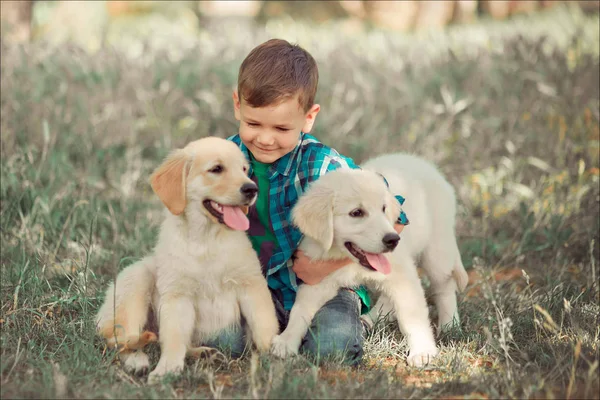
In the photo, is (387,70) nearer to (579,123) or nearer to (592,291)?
(579,123)

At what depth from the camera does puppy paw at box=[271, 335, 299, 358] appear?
10.7ft

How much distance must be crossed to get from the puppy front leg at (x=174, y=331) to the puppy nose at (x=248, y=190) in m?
0.57

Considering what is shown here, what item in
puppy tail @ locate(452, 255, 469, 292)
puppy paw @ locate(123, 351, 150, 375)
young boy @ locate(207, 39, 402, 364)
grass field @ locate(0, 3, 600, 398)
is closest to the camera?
grass field @ locate(0, 3, 600, 398)

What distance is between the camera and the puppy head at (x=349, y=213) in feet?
10.9

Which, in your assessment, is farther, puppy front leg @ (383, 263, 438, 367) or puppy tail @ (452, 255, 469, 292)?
puppy tail @ (452, 255, 469, 292)

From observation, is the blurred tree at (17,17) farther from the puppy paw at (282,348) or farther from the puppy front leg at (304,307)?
the puppy paw at (282,348)

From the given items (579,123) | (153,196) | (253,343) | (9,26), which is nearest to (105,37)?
(9,26)

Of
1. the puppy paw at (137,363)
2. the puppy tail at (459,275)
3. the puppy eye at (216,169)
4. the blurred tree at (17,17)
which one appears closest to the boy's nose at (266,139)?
the puppy eye at (216,169)

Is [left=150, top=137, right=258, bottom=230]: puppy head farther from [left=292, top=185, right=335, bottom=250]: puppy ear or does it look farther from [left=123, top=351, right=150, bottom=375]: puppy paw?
[left=123, top=351, right=150, bottom=375]: puppy paw

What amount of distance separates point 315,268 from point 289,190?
1.49 ft

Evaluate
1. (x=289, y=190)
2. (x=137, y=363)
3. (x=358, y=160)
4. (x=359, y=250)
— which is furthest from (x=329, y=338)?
(x=358, y=160)

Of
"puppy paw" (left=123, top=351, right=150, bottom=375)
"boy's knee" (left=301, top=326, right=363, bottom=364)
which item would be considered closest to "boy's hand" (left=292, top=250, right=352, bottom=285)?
"boy's knee" (left=301, top=326, right=363, bottom=364)

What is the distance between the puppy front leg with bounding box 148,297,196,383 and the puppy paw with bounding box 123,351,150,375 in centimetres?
6

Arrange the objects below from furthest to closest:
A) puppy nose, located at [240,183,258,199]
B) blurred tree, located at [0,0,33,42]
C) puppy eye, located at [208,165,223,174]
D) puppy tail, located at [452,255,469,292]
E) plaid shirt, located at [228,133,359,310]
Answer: blurred tree, located at [0,0,33,42] → puppy tail, located at [452,255,469,292] → plaid shirt, located at [228,133,359,310] → puppy eye, located at [208,165,223,174] → puppy nose, located at [240,183,258,199]
